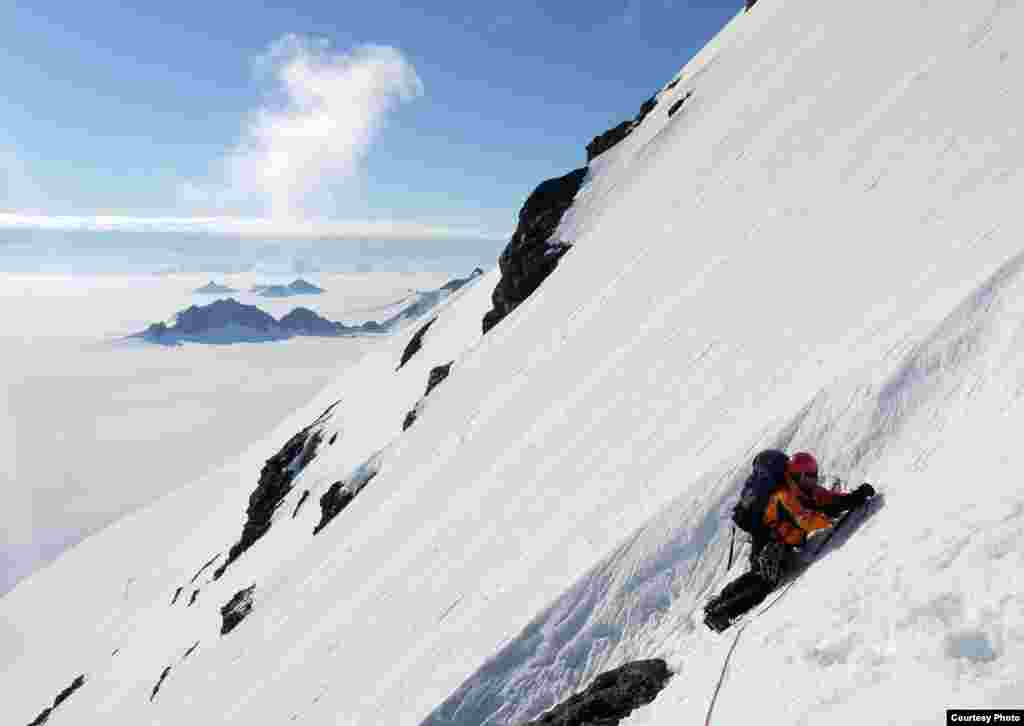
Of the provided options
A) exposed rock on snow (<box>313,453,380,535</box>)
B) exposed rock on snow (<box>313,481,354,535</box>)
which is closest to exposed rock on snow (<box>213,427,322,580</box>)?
exposed rock on snow (<box>313,481,354,535</box>)

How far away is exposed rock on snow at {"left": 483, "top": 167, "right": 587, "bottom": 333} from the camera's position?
36969 millimetres

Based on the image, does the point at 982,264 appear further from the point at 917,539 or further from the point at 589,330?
the point at 589,330

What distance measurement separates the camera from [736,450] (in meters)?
9.49

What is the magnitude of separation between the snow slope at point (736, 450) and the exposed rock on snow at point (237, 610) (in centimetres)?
124

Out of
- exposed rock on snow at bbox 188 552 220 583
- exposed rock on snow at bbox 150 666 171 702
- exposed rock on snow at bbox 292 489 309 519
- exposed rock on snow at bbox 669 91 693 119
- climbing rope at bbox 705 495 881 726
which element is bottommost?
climbing rope at bbox 705 495 881 726

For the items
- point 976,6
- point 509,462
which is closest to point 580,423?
point 509,462

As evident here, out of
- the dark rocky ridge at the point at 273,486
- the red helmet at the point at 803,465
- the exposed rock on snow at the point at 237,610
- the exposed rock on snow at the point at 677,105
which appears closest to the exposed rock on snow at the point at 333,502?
the exposed rock on snow at the point at 237,610

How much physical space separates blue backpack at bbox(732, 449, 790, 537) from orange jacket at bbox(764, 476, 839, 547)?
0.07m

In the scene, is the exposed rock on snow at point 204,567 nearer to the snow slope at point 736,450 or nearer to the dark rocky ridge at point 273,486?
the dark rocky ridge at point 273,486

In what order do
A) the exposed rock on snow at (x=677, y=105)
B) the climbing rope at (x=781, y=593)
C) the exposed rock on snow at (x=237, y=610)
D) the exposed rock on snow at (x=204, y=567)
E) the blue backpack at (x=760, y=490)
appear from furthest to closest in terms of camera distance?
the exposed rock on snow at (x=204, y=567)
the exposed rock on snow at (x=677, y=105)
the exposed rock on snow at (x=237, y=610)
the blue backpack at (x=760, y=490)
the climbing rope at (x=781, y=593)

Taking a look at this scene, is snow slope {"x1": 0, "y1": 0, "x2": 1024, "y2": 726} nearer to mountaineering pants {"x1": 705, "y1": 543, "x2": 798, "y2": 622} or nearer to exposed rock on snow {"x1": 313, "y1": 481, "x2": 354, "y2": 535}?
mountaineering pants {"x1": 705, "y1": 543, "x2": 798, "y2": 622}

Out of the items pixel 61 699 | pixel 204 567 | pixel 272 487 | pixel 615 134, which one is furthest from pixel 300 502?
pixel 615 134

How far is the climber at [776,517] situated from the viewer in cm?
720

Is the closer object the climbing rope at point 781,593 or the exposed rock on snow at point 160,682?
the climbing rope at point 781,593
